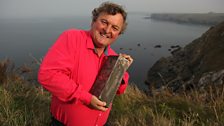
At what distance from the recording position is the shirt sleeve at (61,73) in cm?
200

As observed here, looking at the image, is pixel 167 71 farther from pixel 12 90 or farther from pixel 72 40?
pixel 72 40

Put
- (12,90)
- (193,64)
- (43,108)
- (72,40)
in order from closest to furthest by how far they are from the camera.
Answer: (72,40) < (43,108) < (12,90) < (193,64)

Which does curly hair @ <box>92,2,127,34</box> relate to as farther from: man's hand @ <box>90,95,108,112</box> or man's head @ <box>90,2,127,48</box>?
man's hand @ <box>90,95,108,112</box>

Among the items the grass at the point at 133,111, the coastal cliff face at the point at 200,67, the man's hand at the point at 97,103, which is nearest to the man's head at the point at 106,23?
the man's hand at the point at 97,103

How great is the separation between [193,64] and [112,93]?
22264 millimetres

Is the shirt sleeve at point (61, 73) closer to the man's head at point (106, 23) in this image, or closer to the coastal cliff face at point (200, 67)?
the man's head at point (106, 23)

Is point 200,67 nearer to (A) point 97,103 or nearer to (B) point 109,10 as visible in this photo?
(B) point 109,10

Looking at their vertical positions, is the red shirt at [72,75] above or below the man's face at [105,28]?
below

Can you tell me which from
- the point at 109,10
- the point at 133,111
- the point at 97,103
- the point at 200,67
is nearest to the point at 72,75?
the point at 97,103

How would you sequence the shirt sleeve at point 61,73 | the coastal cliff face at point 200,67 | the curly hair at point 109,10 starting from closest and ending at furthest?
1. the shirt sleeve at point 61,73
2. the curly hair at point 109,10
3. the coastal cliff face at point 200,67

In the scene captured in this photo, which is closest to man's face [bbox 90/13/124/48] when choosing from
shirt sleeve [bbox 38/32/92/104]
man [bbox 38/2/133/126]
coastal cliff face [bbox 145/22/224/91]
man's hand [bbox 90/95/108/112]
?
man [bbox 38/2/133/126]

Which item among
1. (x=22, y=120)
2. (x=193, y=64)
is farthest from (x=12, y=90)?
(x=193, y=64)

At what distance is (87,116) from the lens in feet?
7.88

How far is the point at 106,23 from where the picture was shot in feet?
7.60
